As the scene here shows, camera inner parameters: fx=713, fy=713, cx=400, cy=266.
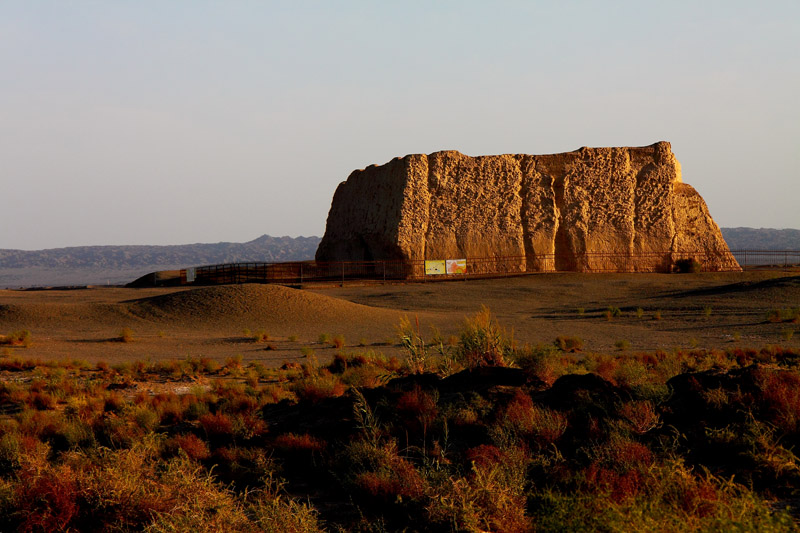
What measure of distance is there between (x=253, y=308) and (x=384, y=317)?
15.9ft

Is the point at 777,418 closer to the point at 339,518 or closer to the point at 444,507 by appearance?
the point at 444,507

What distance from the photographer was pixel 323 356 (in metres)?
18.0

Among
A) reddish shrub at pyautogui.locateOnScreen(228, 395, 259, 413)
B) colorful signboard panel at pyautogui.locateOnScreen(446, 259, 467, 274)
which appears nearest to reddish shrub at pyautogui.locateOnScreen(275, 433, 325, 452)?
reddish shrub at pyautogui.locateOnScreen(228, 395, 259, 413)

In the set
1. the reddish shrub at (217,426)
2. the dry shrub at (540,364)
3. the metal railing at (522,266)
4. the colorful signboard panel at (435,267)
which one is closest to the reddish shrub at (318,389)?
the reddish shrub at (217,426)

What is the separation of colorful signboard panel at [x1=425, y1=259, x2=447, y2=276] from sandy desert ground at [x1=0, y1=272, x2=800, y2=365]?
3684mm

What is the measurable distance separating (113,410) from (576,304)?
22.0 meters

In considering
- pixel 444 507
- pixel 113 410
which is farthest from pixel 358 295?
pixel 444 507

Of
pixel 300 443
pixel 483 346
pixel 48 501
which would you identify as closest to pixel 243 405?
pixel 300 443

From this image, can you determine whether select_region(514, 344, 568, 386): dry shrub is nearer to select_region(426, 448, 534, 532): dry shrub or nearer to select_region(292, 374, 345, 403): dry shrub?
select_region(292, 374, 345, 403): dry shrub

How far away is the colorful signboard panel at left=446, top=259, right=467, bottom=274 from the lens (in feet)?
131

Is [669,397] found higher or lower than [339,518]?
higher

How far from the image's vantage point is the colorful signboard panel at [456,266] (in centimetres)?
4006

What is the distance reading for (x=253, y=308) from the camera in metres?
26.3

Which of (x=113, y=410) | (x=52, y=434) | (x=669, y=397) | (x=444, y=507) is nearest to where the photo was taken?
(x=444, y=507)
